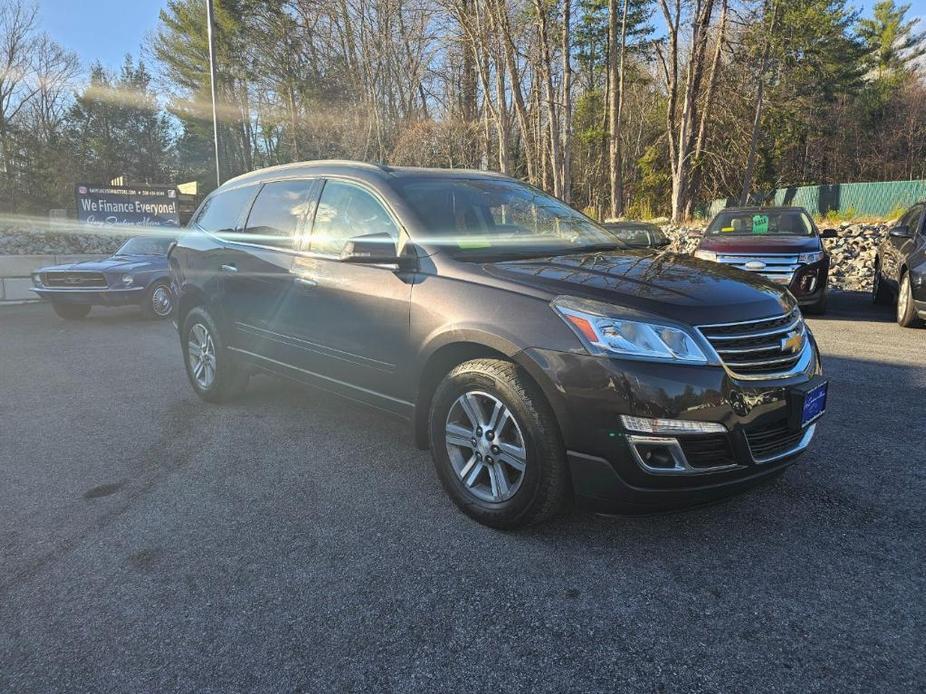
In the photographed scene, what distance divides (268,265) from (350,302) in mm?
995

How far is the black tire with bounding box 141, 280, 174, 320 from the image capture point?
33.2 ft

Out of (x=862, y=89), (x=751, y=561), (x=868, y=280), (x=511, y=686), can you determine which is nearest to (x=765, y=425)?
(x=751, y=561)

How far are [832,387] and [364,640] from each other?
4802mm

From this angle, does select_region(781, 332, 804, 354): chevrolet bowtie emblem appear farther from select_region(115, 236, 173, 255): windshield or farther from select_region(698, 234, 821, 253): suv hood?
select_region(115, 236, 173, 255): windshield

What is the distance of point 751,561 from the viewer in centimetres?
270

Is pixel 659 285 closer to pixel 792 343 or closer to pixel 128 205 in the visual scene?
pixel 792 343

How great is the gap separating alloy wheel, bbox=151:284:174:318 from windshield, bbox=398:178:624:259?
7.76 m

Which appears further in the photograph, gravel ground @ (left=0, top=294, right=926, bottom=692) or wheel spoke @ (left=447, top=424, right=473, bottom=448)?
wheel spoke @ (left=447, top=424, right=473, bottom=448)

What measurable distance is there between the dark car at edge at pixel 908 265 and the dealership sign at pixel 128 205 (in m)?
18.8

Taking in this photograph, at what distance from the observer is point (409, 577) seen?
2629mm

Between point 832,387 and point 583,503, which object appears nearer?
point 583,503

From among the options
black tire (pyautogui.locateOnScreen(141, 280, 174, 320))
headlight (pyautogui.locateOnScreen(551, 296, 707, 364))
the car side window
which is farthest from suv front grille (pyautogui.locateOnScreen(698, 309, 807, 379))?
black tire (pyautogui.locateOnScreen(141, 280, 174, 320))

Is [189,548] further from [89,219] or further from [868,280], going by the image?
[89,219]

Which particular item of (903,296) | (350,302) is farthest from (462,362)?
(903,296)
